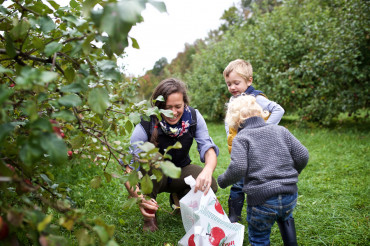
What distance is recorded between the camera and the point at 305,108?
6363mm

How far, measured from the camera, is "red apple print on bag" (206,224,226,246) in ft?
5.59

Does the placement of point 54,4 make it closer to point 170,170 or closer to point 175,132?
point 170,170

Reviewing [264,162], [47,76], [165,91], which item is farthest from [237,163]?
[47,76]

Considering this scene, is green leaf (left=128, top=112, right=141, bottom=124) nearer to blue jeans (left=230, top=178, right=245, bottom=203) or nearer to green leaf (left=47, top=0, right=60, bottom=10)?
green leaf (left=47, top=0, right=60, bottom=10)

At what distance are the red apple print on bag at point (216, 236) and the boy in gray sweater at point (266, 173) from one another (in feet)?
0.63

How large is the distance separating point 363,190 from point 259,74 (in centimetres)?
489

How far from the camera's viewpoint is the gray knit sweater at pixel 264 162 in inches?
65.6

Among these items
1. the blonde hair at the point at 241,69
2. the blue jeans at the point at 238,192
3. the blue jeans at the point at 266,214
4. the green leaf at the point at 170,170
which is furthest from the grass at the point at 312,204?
the blonde hair at the point at 241,69

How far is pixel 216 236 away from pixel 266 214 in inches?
12.6

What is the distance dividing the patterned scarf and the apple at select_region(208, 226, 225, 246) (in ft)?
2.53

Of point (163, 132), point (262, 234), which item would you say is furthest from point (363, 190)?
point (163, 132)

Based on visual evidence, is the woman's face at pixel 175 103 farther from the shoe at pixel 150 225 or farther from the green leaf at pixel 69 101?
the green leaf at pixel 69 101

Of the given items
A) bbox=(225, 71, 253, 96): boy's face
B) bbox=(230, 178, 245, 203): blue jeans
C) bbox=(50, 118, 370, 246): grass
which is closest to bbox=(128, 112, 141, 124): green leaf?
bbox=(50, 118, 370, 246): grass

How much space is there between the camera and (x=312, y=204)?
8.58 feet
